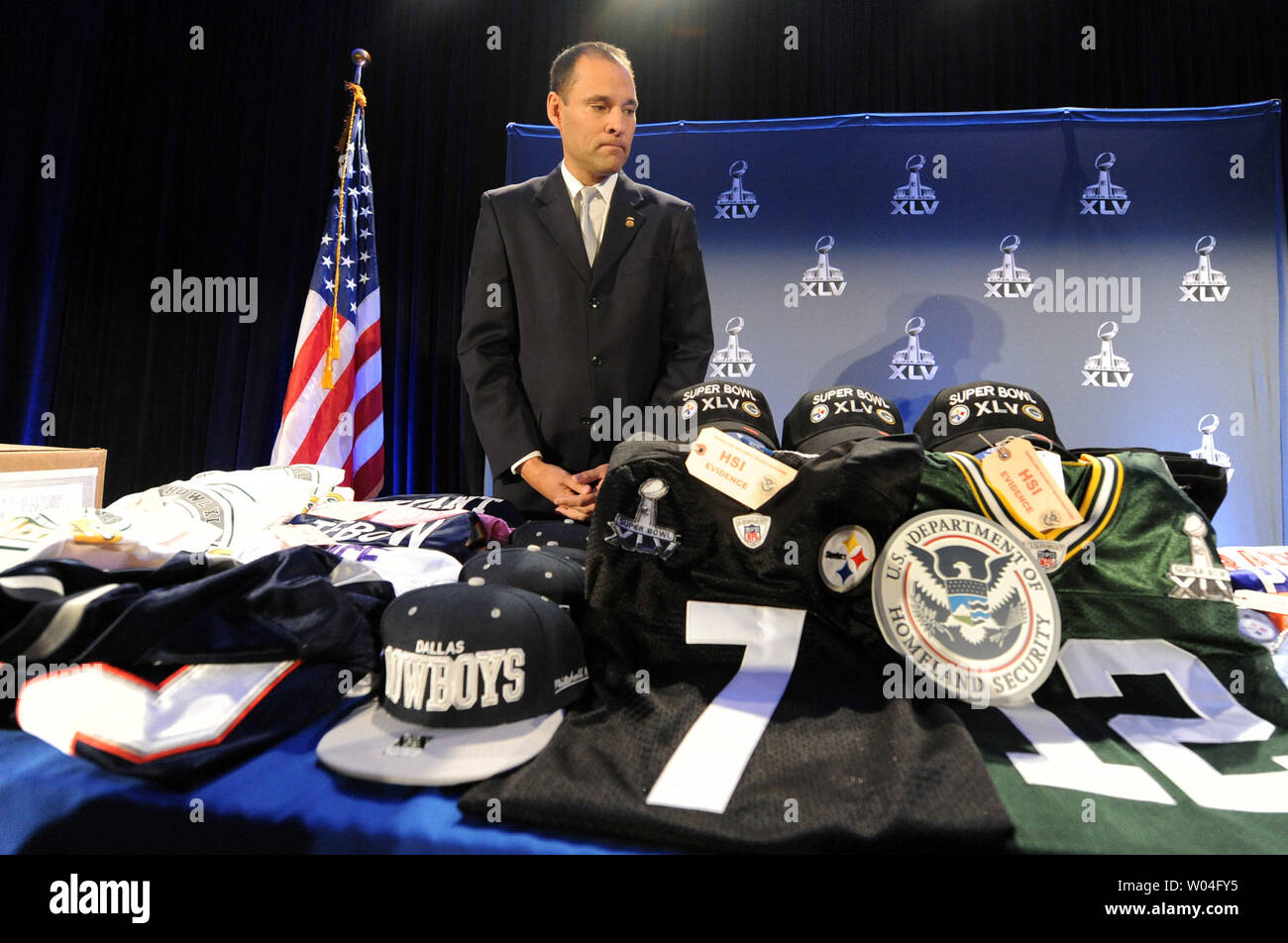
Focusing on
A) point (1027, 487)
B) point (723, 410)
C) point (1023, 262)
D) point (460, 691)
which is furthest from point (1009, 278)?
point (460, 691)

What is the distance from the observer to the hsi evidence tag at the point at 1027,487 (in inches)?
31.9

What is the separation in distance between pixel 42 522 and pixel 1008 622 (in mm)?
1382

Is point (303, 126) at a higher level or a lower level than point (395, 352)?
higher

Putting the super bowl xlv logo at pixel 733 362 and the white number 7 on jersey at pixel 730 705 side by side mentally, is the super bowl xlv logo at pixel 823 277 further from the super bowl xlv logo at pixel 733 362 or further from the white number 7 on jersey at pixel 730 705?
the white number 7 on jersey at pixel 730 705

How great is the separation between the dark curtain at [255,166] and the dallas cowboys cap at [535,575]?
2.87 meters

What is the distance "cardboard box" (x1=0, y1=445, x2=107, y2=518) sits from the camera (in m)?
1.71

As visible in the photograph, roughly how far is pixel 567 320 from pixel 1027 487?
3.85 ft

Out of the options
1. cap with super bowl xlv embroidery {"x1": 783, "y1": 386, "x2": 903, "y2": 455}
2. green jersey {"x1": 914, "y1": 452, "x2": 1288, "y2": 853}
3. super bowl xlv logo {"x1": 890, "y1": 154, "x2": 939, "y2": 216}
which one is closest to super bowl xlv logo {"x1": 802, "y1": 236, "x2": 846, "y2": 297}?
super bowl xlv logo {"x1": 890, "y1": 154, "x2": 939, "y2": 216}

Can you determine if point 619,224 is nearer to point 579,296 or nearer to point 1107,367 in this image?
point 579,296

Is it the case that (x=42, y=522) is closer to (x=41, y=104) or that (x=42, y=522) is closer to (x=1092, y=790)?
(x=1092, y=790)

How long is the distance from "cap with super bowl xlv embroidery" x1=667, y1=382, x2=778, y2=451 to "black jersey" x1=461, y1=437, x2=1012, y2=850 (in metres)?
0.26

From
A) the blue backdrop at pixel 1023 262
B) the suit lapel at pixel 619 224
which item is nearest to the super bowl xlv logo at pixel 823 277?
the blue backdrop at pixel 1023 262
